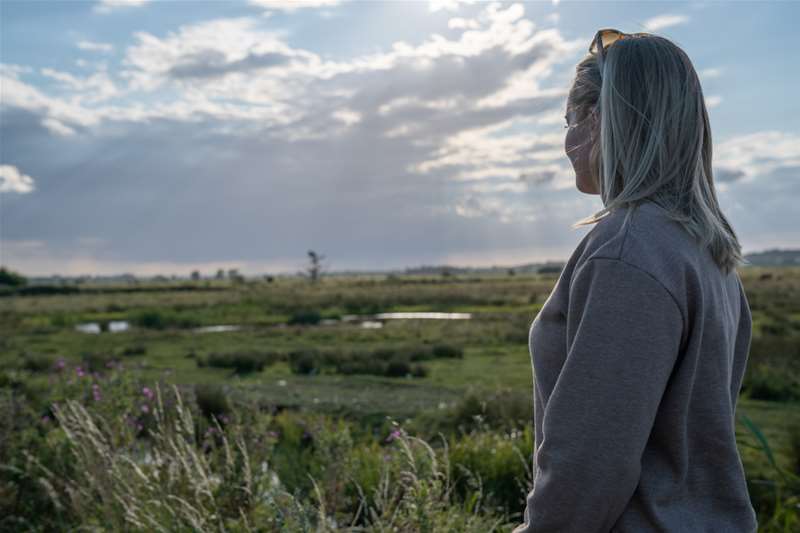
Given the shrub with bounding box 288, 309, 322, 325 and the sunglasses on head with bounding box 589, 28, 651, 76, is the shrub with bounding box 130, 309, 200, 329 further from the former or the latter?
the sunglasses on head with bounding box 589, 28, 651, 76

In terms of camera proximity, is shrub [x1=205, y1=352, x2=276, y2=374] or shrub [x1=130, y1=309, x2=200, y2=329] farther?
shrub [x1=130, y1=309, x2=200, y2=329]

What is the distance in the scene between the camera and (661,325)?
1292 millimetres

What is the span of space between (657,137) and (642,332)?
0.42 m

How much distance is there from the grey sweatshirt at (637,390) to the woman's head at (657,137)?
0.05 meters

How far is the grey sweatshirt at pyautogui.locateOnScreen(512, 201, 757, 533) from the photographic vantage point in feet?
4.23

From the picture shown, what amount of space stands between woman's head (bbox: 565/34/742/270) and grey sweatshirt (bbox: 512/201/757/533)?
0.05m

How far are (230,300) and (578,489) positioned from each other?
2108 inches

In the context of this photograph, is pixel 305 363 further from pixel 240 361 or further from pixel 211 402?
pixel 211 402

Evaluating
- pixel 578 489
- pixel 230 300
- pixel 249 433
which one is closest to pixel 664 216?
pixel 578 489

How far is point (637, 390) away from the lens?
1.29m

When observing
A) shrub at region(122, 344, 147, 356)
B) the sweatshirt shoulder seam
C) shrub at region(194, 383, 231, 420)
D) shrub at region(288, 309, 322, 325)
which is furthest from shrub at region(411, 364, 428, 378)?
shrub at region(288, 309, 322, 325)

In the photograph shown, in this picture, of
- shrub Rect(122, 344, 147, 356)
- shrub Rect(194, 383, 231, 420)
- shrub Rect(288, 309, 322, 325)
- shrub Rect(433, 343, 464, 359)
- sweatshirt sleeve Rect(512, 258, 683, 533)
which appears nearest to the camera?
sweatshirt sleeve Rect(512, 258, 683, 533)

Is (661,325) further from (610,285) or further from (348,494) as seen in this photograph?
(348,494)

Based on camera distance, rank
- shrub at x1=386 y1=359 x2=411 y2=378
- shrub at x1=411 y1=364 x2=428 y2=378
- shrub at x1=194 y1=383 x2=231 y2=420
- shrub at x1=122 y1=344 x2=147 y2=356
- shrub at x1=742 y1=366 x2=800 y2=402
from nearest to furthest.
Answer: shrub at x1=194 y1=383 x2=231 y2=420, shrub at x1=742 y1=366 x2=800 y2=402, shrub at x1=411 y1=364 x2=428 y2=378, shrub at x1=386 y1=359 x2=411 y2=378, shrub at x1=122 y1=344 x2=147 y2=356
